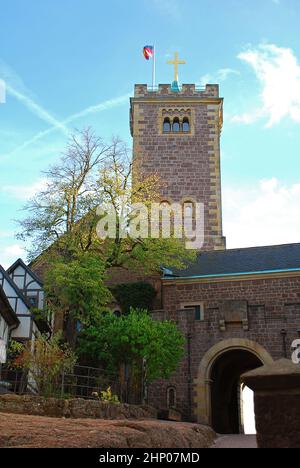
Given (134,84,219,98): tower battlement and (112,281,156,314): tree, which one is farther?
(134,84,219,98): tower battlement

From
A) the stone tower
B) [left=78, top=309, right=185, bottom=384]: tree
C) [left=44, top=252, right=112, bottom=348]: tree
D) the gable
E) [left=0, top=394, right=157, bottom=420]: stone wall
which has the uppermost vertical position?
the stone tower

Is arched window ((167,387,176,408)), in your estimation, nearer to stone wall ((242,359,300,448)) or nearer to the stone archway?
the stone archway

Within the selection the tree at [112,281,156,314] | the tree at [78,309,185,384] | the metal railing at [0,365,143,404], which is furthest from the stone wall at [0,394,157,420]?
the tree at [112,281,156,314]

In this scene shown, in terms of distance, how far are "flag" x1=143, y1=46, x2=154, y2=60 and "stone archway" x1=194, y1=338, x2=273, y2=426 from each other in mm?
23824

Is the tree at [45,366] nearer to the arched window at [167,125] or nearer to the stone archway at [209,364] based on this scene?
the stone archway at [209,364]

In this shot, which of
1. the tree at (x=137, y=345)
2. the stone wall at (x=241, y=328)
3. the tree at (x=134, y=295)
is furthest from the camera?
the tree at (x=134, y=295)

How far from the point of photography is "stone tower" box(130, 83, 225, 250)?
112 ft

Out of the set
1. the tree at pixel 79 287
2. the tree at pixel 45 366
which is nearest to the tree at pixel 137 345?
the tree at pixel 79 287

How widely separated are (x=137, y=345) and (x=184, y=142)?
65.9ft

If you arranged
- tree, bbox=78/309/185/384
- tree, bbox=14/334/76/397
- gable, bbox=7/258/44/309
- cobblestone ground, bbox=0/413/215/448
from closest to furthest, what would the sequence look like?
cobblestone ground, bbox=0/413/215/448
tree, bbox=14/334/76/397
tree, bbox=78/309/185/384
gable, bbox=7/258/44/309

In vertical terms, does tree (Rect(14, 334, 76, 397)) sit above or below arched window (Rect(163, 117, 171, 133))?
below

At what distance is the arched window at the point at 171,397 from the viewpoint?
864 inches

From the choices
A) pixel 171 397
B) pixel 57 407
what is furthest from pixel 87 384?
pixel 57 407
